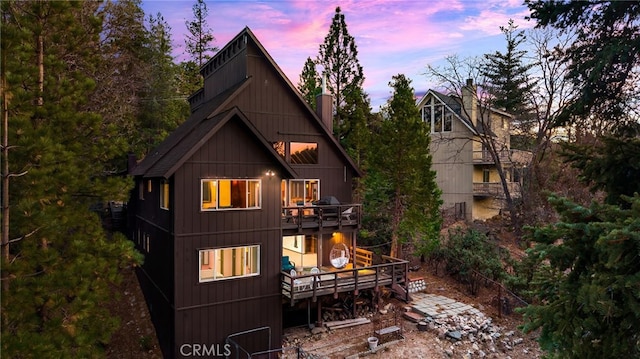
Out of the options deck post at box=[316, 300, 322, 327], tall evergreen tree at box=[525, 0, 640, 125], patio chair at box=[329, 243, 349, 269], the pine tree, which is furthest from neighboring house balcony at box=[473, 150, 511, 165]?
the pine tree

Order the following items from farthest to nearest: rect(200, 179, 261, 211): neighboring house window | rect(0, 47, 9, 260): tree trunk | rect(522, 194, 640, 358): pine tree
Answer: rect(200, 179, 261, 211): neighboring house window, rect(0, 47, 9, 260): tree trunk, rect(522, 194, 640, 358): pine tree

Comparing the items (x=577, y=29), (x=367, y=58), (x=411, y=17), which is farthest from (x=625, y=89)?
(x=367, y=58)

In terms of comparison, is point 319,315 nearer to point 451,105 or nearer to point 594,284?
point 594,284

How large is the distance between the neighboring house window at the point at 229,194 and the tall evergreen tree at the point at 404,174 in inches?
274

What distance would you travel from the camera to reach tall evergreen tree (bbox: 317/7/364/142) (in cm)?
2575

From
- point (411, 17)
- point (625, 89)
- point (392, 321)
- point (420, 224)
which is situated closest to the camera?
point (625, 89)

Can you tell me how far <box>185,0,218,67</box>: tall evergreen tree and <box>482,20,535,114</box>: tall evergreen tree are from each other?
24.8 m

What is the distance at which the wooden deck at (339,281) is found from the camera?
528 inches

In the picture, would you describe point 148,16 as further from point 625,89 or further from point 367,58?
point 625,89

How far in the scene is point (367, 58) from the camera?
85.6ft

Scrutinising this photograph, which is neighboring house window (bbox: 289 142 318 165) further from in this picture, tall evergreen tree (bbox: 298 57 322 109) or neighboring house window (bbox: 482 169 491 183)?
neighboring house window (bbox: 482 169 491 183)

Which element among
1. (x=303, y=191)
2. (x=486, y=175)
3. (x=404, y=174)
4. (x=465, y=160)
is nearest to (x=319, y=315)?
(x=303, y=191)

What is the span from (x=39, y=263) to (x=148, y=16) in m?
25.6

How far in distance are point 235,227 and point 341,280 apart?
454 centimetres
